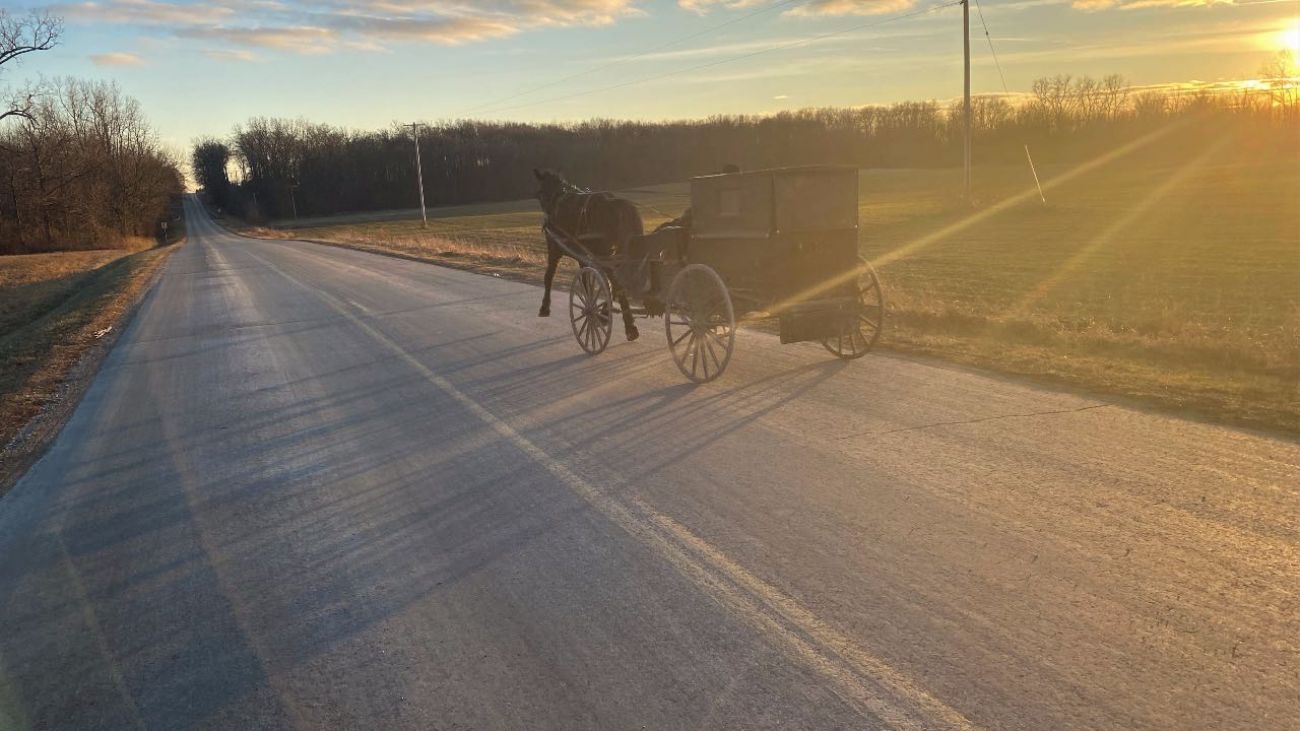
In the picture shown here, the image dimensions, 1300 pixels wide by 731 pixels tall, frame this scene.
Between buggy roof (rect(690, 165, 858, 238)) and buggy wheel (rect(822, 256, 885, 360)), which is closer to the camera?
buggy roof (rect(690, 165, 858, 238))

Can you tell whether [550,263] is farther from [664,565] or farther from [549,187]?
[664,565]

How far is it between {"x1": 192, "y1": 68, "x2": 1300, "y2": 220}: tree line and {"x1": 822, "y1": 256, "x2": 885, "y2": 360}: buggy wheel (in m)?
78.2

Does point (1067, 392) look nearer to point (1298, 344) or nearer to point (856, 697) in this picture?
point (1298, 344)

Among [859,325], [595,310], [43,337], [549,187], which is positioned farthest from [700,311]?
[43,337]

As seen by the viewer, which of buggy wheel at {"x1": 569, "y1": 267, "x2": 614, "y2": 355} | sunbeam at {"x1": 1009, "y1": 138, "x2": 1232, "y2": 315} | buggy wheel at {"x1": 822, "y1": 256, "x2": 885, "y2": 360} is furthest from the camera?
sunbeam at {"x1": 1009, "y1": 138, "x2": 1232, "y2": 315}

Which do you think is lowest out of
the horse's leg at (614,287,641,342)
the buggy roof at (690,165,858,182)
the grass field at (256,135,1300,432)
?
the grass field at (256,135,1300,432)

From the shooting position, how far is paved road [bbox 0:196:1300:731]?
10.2 feet

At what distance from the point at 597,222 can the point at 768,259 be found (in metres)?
3.06

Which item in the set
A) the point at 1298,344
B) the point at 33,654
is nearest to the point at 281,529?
the point at 33,654

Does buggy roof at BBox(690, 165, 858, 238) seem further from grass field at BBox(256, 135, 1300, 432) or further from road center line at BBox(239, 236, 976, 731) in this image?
road center line at BBox(239, 236, 976, 731)

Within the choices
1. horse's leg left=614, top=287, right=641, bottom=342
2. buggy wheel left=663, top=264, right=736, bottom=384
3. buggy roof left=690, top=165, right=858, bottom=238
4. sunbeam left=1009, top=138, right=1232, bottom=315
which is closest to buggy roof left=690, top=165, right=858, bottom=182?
A: buggy roof left=690, top=165, right=858, bottom=238

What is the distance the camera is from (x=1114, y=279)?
19547mm

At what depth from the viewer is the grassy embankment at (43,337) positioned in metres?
8.25

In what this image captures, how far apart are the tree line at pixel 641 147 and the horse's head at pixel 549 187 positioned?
7586 centimetres
